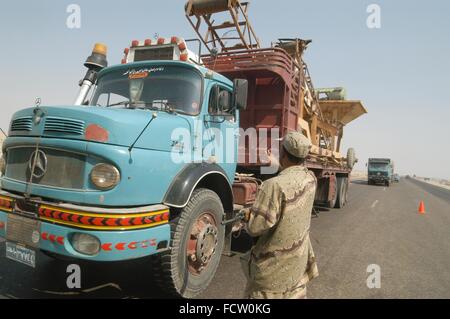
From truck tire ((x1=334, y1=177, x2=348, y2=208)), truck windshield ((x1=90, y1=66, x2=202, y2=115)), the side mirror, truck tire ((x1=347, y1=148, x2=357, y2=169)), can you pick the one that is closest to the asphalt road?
truck windshield ((x1=90, y1=66, x2=202, y2=115))

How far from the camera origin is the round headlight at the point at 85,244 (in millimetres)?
2521

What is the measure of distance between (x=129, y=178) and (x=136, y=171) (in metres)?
0.09

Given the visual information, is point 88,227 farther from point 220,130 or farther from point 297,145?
point 220,130

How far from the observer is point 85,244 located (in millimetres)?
2547

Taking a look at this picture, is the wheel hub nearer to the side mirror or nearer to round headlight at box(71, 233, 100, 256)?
round headlight at box(71, 233, 100, 256)

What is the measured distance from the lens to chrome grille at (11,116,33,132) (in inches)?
118

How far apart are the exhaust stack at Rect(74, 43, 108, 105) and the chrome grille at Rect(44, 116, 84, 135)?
1.92m

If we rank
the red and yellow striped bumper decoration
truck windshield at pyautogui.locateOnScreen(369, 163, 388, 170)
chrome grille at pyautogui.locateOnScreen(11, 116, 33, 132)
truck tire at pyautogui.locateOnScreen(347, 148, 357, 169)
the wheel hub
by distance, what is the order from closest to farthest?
the red and yellow striped bumper decoration → chrome grille at pyautogui.locateOnScreen(11, 116, 33, 132) → the wheel hub → truck tire at pyautogui.locateOnScreen(347, 148, 357, 169) → truck windshield at pyautogui.locateOnScreen(369, 163, 388, 170)

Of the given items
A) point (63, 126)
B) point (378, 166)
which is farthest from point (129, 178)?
point (378, 166)

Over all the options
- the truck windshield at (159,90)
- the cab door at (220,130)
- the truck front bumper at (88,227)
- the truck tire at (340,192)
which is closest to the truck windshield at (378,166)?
the truck tire at (340,192)

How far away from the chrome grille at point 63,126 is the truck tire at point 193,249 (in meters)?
1.23

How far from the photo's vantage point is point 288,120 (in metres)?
5.51

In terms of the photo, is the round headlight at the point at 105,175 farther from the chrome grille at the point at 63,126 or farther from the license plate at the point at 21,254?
the license plate at the point at 21,254

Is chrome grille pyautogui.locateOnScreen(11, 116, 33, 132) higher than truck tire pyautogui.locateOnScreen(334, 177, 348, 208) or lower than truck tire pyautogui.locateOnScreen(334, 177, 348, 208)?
higher
